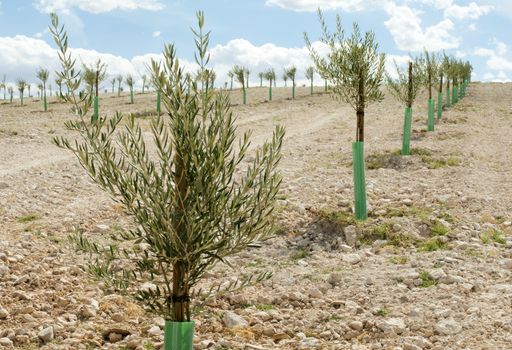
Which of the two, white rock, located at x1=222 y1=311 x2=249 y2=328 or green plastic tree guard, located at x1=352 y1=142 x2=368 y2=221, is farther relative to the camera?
green plastic tree guard, located at x1=352 y1=142 x2=368 y2=221

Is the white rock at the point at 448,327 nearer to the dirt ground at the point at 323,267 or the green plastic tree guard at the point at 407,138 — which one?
the dirt ground at the point at 323,267

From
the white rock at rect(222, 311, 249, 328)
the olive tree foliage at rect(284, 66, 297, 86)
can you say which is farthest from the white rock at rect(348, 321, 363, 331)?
the olive tree foliage at rect(284, 66, 297, 86)

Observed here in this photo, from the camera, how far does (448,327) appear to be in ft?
24.2

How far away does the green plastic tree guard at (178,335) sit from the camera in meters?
4.98

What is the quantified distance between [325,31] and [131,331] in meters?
10.1

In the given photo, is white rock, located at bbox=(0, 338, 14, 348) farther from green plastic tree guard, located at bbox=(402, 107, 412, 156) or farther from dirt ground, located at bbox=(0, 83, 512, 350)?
green plastic tree guard, located at bbox=(402, 107, 412, 156)

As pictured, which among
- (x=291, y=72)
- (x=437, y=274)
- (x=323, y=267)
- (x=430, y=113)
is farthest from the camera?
(x=291, y=72)

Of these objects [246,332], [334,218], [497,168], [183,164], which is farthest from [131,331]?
[497,168]

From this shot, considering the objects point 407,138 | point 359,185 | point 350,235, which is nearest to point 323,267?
point 350,235

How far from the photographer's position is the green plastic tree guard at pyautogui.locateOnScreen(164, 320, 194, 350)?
196 inches

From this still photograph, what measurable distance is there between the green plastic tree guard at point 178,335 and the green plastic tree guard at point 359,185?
8.43 meters

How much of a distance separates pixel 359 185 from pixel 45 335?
812 centimetres

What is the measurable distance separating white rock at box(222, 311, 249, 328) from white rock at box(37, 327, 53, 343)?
2.33 metres

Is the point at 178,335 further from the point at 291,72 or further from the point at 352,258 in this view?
the point at 291,72
